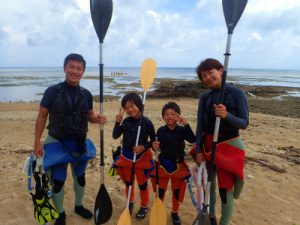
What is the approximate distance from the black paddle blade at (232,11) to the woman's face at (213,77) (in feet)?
1.49

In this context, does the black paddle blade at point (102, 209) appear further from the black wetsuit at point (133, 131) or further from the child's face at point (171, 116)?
the child's face at point (171, 116)

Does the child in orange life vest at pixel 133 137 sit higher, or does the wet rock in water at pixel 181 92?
the child in orange life vest at pixel 133 137

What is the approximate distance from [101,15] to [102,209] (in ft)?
8.47

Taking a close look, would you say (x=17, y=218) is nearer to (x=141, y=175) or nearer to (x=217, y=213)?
(x=141, y=175)

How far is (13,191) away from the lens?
15.4ft

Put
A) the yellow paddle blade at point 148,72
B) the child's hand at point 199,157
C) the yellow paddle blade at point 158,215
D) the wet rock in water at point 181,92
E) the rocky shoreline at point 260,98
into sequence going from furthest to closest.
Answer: the wet rock in water at point 181,92 → the rocky shoreline at point 260,98 → the yellow paddle blade at point 148,72 → the yellow paddle blade at point 158,215 → the child's hand at point 199,157

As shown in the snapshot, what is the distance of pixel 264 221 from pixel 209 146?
1.63 meters

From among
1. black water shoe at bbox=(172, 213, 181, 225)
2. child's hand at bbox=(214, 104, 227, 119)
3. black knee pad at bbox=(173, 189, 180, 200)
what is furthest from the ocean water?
child's hand at bbox=(214, 104, 227, 119)

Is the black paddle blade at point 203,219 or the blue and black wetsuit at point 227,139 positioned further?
the black paddle blade at point 203,219

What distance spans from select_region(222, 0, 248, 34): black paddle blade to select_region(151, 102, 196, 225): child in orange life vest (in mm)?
1147

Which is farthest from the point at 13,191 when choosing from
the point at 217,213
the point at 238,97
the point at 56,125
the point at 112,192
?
the point at 238,97

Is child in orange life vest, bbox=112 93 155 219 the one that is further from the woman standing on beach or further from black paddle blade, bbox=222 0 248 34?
black paddle blade, bbox=222 0 248 34

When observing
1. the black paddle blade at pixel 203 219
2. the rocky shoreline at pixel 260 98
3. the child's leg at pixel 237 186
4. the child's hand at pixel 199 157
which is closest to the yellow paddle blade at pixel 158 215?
the black paddle blade at pixel 203 219

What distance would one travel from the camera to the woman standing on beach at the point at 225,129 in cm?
301
